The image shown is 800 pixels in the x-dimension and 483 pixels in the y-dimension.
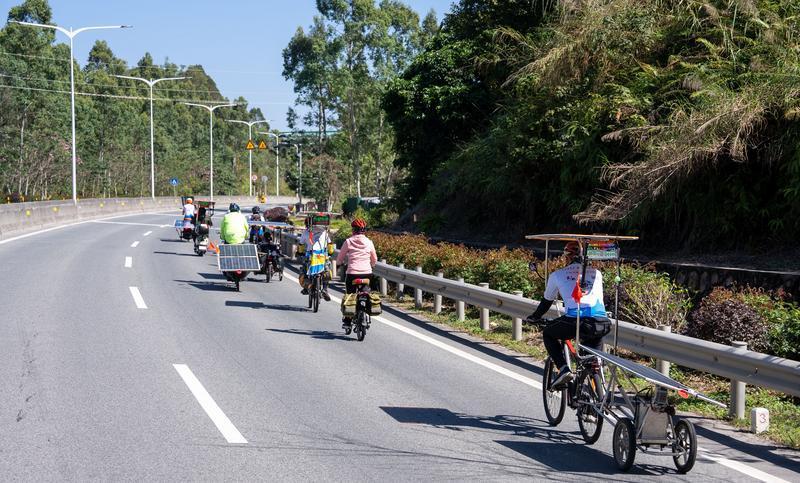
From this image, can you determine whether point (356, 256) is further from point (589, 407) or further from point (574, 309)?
point (589, 407)

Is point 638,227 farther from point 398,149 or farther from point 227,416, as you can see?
point 398,149

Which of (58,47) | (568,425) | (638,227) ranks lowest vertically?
(568,425)

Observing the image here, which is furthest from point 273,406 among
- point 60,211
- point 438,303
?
point 60,211

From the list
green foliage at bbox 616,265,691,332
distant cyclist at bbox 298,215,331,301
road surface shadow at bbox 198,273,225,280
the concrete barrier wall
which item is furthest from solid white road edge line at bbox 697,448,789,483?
the concrete barrier wall

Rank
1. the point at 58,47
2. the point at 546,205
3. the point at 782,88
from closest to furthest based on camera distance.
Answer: the point at 782,88 < the point at 546,205 < the point at 58,47

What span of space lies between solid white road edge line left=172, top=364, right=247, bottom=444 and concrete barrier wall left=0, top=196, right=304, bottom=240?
25.1 metres

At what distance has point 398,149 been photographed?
115 feet

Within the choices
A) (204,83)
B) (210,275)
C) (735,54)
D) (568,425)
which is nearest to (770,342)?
(568,425)

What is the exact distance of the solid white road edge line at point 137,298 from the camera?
15.4 meters

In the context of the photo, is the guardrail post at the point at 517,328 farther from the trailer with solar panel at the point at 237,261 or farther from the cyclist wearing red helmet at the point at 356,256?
the trailer with solar panel at the point at 237,261

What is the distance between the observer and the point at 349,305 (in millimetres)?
12406

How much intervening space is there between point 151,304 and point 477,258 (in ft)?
19.9

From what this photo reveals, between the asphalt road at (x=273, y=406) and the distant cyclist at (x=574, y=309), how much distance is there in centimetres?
71

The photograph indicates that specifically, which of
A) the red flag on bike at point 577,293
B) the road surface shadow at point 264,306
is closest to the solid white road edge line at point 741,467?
the red flag on bike at point 577,293
